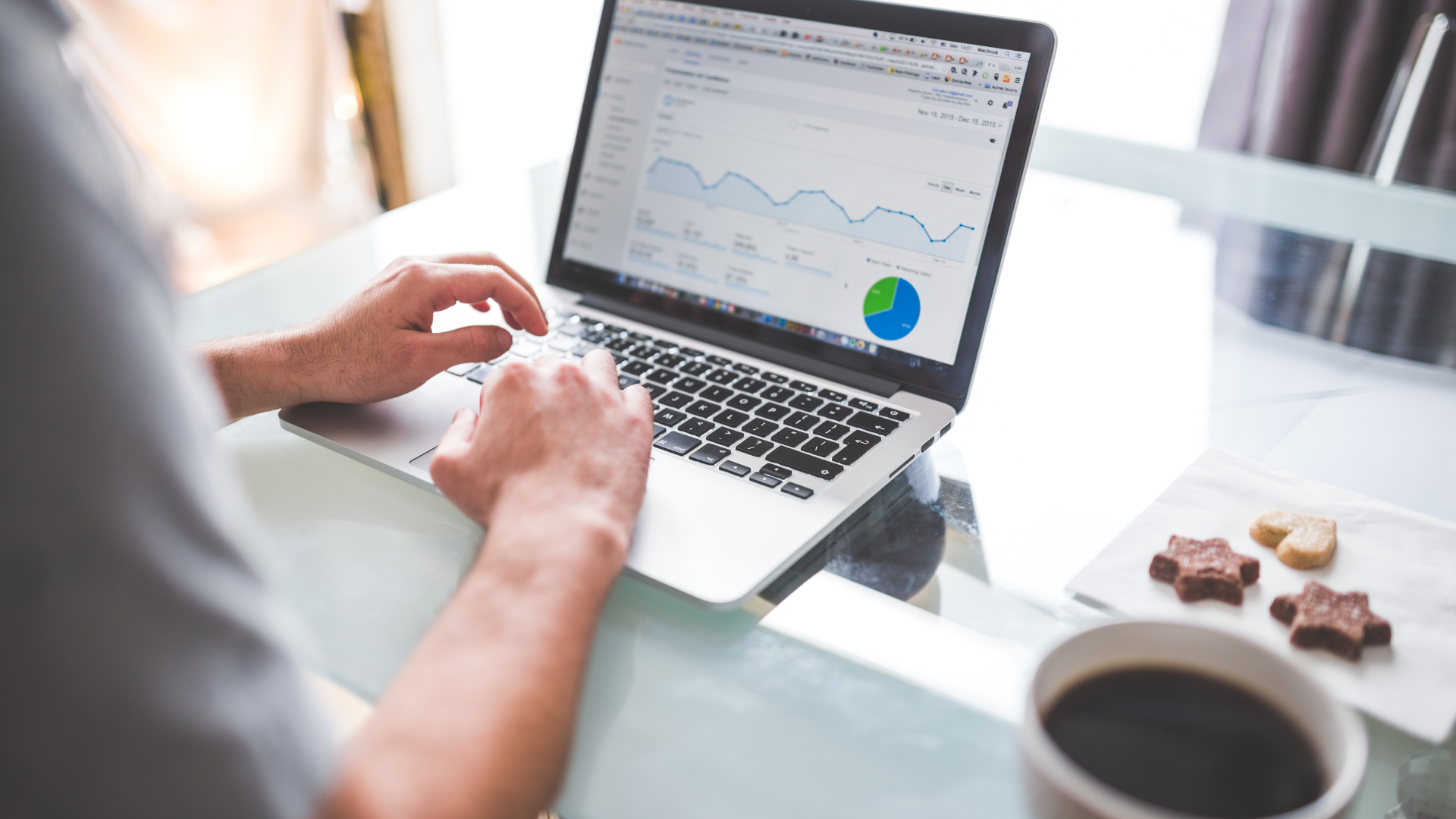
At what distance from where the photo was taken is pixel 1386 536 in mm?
636

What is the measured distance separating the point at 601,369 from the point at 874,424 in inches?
8.9

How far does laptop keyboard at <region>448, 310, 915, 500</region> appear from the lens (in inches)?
28.4

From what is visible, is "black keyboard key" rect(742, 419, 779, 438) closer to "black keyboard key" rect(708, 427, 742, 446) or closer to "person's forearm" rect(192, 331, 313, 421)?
"black keyboard key" rect(708, 427, 742, 446)

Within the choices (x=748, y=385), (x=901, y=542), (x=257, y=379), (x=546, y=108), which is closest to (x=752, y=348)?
(x=748, y=385)

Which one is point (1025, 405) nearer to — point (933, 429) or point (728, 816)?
point (933, 429)

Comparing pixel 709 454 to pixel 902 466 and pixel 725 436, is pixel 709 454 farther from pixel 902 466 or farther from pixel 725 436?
pixel 902 466

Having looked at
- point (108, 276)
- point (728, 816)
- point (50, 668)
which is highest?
point (108, 276)

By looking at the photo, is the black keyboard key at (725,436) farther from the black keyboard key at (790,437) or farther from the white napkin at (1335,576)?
the white napkin at (1335,576)

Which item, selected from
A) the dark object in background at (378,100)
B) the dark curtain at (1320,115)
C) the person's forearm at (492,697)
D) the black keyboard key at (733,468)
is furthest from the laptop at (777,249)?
the dark object in background at (378,100)

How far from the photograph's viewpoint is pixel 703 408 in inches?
31.6

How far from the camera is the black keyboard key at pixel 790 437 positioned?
0.75 m

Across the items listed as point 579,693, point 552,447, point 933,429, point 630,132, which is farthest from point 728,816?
point 630,132

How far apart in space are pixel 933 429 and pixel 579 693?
41 centimetres

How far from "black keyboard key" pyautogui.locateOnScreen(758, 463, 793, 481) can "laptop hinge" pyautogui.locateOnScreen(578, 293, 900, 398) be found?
6.4 inches
